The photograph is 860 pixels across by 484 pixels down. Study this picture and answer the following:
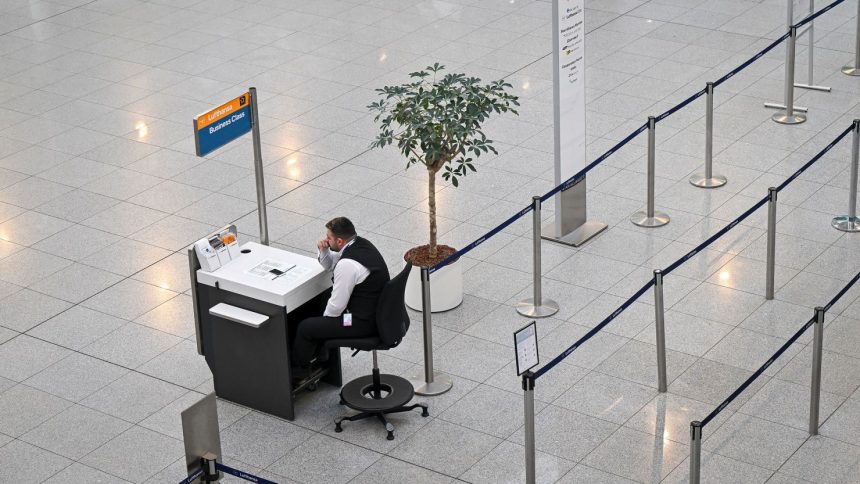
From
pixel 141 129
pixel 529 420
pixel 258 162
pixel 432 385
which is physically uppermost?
pixel 258 162

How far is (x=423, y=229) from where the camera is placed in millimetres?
10250

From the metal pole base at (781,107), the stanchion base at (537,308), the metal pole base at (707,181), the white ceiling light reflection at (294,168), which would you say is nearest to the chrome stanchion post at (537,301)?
the stanchion base at (537,308)

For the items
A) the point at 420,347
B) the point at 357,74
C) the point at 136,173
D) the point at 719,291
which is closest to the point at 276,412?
the point at 420,347

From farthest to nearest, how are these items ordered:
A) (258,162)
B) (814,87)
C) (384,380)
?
1. (814,87)
2. (258,162)
3. (384,380)

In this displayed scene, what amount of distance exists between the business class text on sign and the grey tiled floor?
4.33 feet

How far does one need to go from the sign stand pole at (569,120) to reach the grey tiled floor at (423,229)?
10.5 inches

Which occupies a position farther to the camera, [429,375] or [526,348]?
[429,375]

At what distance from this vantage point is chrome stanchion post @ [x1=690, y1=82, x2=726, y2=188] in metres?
10.7

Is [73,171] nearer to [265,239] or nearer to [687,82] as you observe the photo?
[265,239]

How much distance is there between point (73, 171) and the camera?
1152 cm

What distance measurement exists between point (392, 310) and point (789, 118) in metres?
5.99

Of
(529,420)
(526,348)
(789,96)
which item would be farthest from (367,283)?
(789,96)

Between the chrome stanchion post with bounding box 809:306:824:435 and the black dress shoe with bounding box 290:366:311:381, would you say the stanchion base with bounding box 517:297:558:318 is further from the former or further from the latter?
the chrome stanchion post with bounding box 809:306:824:435

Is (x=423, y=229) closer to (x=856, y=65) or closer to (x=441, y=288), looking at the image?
(x=441, y=288)
